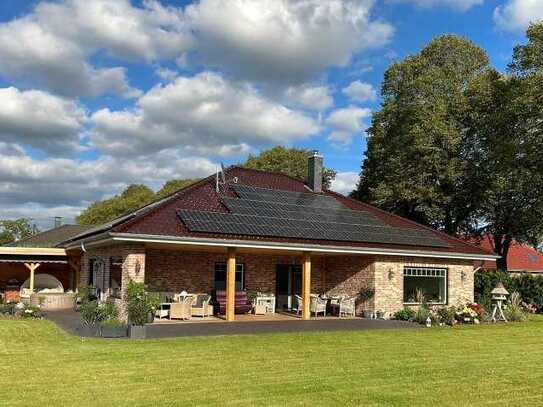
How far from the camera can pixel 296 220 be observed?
1902cm

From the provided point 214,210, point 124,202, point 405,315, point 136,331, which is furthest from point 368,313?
point 124,202

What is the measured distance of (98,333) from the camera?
42.8 ft

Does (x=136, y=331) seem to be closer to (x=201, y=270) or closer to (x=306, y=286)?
(x=306, y=286)

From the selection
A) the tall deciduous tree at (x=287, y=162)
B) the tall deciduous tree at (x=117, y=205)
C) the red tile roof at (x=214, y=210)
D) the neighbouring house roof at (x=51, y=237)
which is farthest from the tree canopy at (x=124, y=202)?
the red tile roof at (x=214, y=210)

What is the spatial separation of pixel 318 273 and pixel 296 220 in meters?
3.55

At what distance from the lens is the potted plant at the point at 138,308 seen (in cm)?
1303

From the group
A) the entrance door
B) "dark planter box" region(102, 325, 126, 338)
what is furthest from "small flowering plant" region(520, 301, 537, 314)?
"dark planter box" region(102, 325, 126, 338)

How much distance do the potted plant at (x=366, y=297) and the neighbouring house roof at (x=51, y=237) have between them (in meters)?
18.9

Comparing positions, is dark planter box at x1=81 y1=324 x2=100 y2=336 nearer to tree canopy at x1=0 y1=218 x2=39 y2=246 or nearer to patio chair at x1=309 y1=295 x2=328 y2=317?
patio chair at x1=309 y1=295 x2=328 y2=317

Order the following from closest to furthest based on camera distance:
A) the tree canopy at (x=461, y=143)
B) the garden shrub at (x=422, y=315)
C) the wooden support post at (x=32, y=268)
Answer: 1. the garden shrub at (x=422, y=315)
2. the wooden support post at (x=32, y=268)
3. the tree canopy at (x=461, y=143)

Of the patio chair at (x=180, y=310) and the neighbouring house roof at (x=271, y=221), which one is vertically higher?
the neighbouring house roof at (x=271, y=221)

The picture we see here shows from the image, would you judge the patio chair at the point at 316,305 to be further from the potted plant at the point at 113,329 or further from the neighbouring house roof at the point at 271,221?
the potted plant at the point at 113,329

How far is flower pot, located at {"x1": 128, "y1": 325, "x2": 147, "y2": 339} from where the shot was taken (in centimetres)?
1295

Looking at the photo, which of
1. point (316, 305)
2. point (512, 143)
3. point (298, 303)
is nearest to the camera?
point (316, 305)
